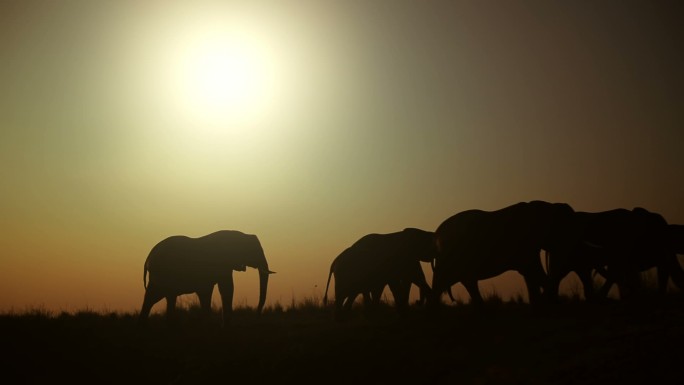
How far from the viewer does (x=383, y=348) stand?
480 inches

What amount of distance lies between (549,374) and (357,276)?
8237 mm

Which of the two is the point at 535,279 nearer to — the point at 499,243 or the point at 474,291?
the point at 499,243

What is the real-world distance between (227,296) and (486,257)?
7152 mm

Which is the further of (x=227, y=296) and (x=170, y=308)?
(x=170, y=308)

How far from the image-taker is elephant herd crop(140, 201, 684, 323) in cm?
1461

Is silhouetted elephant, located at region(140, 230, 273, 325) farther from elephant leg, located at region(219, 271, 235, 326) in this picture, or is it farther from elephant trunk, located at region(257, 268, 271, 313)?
elephant trunk, located at region(257, 268, 271, 313)

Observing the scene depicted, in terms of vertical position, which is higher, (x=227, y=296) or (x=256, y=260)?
(x=256, y=260)

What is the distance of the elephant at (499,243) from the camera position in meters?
14.5

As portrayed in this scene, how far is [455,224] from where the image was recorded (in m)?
15.2

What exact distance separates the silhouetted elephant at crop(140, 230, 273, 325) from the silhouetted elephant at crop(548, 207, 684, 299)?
29.3ft

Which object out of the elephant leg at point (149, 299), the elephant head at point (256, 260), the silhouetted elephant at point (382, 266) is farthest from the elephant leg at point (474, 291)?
the elephant leg at point (149, 299)

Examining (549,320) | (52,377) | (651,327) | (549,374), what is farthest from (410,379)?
(52,377)

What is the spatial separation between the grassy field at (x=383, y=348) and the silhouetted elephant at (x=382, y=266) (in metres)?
0.67

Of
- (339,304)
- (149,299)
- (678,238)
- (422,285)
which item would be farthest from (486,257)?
(149,299)
